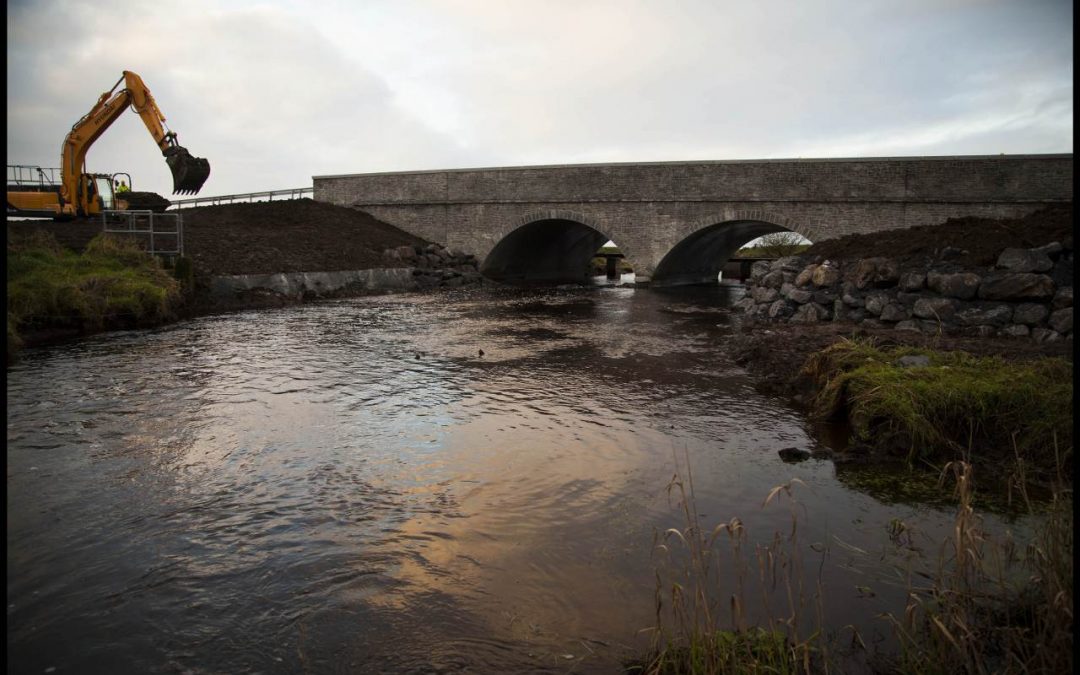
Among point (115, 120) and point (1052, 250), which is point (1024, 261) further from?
point (115, 120)

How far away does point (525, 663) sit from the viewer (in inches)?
141

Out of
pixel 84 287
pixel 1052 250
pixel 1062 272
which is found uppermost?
pixel 1052 250

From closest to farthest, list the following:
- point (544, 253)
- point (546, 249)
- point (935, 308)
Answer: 1. point (935, 308)
2. point (546, 249)
3. point (544, 253)

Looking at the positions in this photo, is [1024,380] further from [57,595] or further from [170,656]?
[57,595]

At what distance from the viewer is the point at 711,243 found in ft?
112

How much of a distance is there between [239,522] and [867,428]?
6.41 metres

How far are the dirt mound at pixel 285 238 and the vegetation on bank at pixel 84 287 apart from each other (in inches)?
125

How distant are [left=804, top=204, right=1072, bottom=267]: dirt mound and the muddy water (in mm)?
6704

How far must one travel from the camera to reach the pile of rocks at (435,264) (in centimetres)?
2933

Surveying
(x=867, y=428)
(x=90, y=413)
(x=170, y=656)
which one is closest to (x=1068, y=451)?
(x=867, y=428)

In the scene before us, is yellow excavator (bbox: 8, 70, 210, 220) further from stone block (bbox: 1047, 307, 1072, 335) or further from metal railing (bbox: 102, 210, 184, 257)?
stone block (bbox: 1047, 307, 1072, 335)

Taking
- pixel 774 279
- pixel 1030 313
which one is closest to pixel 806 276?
pixel 774 279

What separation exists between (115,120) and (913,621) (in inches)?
1101

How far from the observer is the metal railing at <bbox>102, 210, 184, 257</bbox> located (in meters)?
Answer: 19.2
